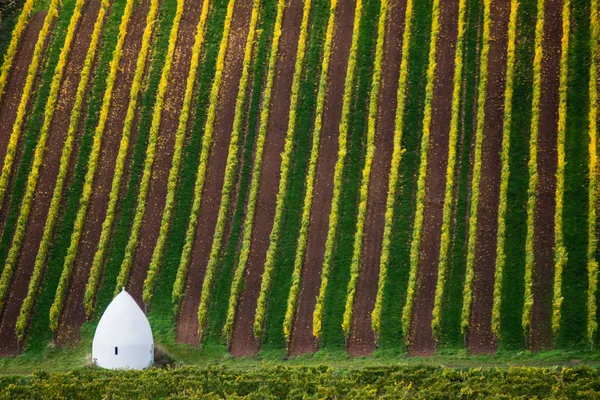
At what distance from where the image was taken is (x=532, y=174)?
65625 millimetres

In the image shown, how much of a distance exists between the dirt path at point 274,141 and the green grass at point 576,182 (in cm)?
1747

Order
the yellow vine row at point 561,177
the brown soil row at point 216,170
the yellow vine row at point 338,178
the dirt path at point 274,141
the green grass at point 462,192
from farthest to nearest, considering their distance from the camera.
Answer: the brown soil row at point 216,170
the dirt path at point 274,141
the yellow vine row at point 338,178
the green grass at point 462,192
the yellow vine row at point 561,177

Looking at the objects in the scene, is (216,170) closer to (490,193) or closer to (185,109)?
(185,109)

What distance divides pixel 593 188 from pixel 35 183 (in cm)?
3333

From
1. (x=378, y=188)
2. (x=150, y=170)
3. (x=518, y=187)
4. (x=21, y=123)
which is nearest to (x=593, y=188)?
(x=518, y=187)

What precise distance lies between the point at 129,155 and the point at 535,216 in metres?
25.0

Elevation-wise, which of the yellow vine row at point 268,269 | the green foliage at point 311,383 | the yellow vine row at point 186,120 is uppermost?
the yellow vine row at point 186,120

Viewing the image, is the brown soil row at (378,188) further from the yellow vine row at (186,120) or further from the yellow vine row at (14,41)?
the yellow vine row at (14,41)

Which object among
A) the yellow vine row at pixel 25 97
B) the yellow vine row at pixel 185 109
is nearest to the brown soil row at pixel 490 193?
the yellow vine row at pixel 185 109

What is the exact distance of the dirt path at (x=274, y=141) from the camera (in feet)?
203

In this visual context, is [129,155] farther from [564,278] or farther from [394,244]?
[564,278]

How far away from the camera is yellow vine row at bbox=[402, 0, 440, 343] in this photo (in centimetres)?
6050

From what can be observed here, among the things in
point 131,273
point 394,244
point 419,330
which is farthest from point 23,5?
point 419,330

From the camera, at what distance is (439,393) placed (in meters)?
54.7
